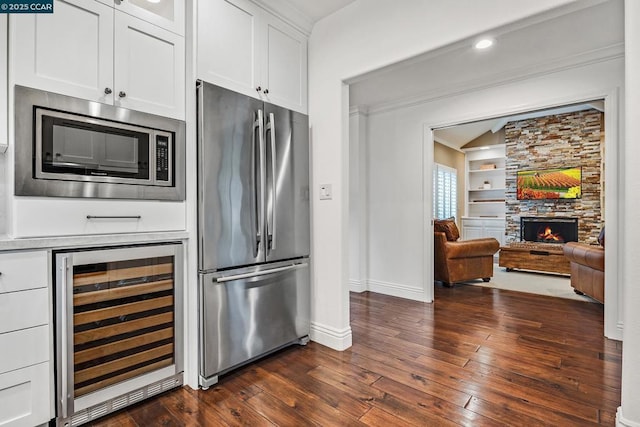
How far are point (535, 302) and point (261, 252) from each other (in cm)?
366

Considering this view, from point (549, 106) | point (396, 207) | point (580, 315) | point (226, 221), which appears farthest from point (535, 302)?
point (226, 221)

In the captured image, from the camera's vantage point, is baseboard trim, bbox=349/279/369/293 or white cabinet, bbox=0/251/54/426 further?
baseboard trim, bbox=349/279/369/293

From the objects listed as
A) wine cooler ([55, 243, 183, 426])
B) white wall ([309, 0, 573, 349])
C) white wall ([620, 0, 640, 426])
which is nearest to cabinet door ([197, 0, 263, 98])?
white wall ([309, 0, 573, 349])

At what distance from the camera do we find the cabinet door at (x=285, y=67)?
98.4 inches

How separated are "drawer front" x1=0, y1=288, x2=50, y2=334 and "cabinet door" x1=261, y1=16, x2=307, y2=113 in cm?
185

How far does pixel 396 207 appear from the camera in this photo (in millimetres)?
4398

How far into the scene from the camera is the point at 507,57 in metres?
3.21

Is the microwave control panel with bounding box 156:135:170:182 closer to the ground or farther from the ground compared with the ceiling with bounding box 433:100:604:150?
closer to the ground

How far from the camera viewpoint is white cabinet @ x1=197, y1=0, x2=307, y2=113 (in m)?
2.12

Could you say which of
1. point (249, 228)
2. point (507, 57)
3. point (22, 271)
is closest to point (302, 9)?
point (249, 228)

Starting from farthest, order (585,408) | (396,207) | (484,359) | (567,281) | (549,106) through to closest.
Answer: (567,281)
(396,207)
(549,106)
(484,359)
(585,408)

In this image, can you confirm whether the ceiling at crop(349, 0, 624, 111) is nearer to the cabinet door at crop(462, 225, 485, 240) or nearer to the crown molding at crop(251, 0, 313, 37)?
the crown molding at crop(251, 0, 313, 37)

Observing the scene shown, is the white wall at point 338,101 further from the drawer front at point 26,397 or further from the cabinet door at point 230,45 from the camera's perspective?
the drawer front at point 26,397

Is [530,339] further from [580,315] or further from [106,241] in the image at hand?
[106,241]
